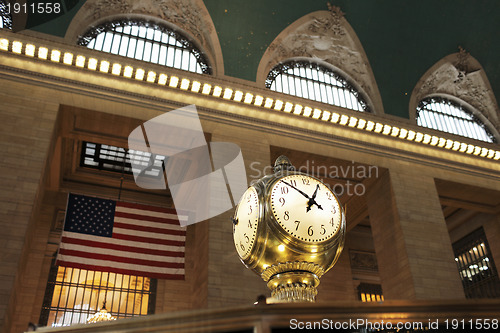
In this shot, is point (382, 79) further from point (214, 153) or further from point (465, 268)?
point (465, 268)

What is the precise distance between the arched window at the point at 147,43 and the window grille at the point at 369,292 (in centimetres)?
824

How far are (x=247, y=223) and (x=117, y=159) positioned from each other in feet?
35.3

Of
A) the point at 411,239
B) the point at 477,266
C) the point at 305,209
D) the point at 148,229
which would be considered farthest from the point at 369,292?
the point at 305,209

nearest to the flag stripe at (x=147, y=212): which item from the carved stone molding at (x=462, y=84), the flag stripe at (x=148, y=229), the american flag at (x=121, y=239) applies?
the american flag at (x=121, y=239)

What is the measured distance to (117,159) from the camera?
39.4ft

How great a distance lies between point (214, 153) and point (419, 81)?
675 centimetres

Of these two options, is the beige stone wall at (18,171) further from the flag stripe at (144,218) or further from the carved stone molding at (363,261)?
the carved stone molding at (363,261)

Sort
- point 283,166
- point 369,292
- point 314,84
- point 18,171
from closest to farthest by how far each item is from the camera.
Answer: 1. point 283,166
2. point 18,171
3. point 314,84
4. point 369,292

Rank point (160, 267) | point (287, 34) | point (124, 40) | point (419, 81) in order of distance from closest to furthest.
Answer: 1. point (160, 267)
2. point (124, 40)
3. point (287, 34)
4. point (419, 81)

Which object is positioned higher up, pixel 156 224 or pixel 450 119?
pixel 450 119

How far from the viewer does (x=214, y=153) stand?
9508mm

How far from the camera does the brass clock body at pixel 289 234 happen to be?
167 centimetres

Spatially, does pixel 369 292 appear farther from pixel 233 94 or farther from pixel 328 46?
pixel 233 94

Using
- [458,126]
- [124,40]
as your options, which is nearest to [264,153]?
[124,40]
